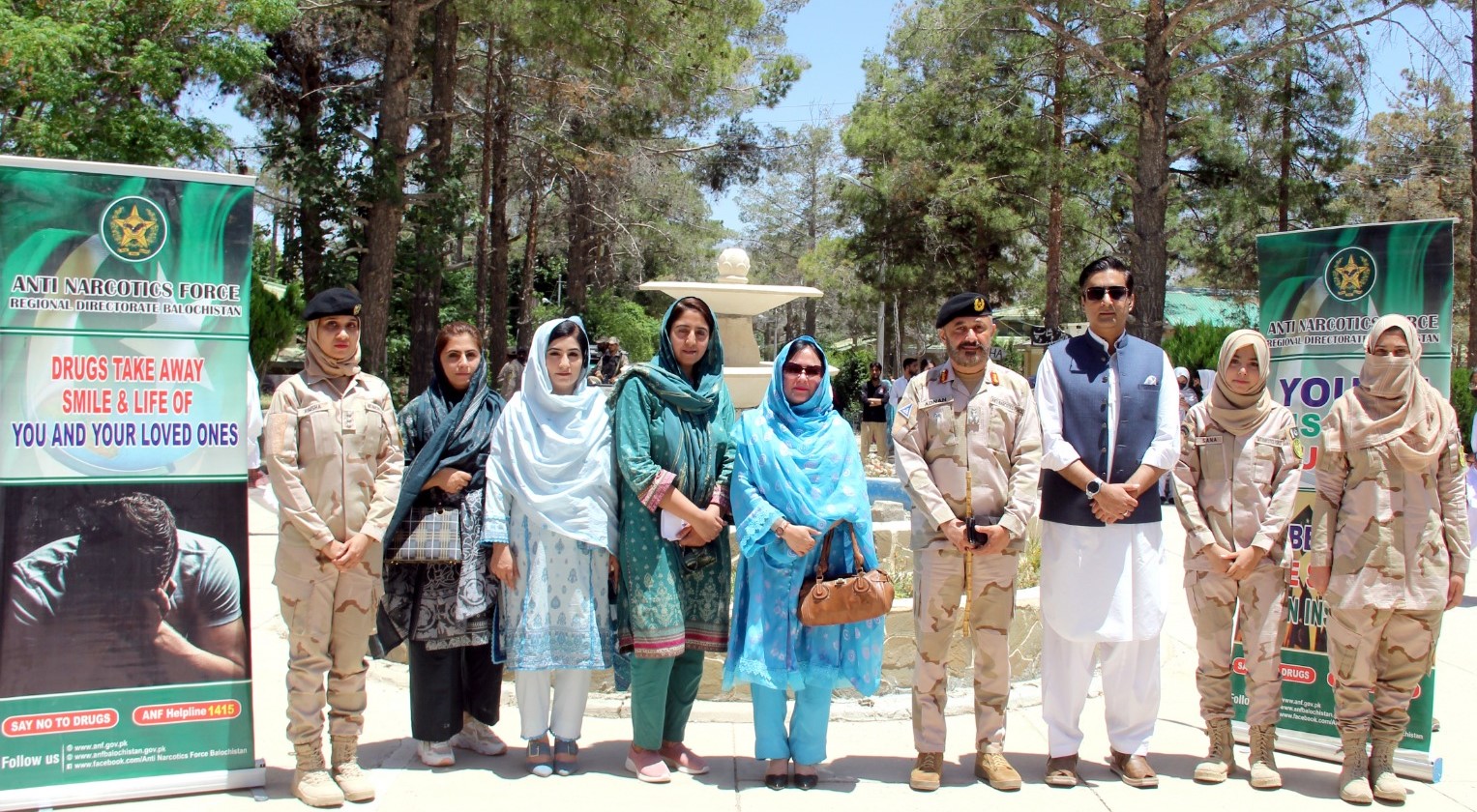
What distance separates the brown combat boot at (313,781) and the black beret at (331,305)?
4.89 feet

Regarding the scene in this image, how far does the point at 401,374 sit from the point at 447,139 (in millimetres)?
7408

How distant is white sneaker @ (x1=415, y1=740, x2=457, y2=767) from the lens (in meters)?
4.26

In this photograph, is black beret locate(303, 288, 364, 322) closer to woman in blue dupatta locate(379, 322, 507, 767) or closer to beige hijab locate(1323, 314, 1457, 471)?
woman in blue dupatta locate(379, 322, 507, 767)

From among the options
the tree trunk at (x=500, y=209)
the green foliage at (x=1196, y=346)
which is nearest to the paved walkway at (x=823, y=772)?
the tree trunk at (x=500, y=209)

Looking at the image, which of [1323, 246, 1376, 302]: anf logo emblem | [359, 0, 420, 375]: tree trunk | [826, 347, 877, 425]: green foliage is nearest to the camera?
[1323, 246, 1376, 302]: anf logo emblem

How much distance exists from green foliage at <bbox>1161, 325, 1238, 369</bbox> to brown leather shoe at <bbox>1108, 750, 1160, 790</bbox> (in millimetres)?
17516

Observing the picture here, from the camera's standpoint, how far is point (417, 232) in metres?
16.1

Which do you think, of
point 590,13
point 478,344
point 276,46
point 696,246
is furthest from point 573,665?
point 696,246

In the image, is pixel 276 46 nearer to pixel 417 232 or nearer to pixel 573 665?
pixel 417 232

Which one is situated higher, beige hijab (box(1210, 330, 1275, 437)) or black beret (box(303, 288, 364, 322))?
black beret (box(303, 288, 364, 322))

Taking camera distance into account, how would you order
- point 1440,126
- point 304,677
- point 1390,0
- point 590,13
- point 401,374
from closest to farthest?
point 304,677, point 590,13, point 1390,0, point 401,374, point 1440,126

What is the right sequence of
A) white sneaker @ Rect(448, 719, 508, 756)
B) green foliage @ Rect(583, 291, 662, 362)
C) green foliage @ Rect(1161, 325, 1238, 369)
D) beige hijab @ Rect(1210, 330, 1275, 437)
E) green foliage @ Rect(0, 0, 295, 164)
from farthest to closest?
green foliage @ Rect(583, 291, 662, 362) < green foliage @ Rect(1161, 325, 1238, 369) < green foliage @ Rect(0, 0, 295, 164) < white sneaker @ Rect(448, 719, 508, 756) < beige hijab @ Rect(1210, 330, 1275, 437)

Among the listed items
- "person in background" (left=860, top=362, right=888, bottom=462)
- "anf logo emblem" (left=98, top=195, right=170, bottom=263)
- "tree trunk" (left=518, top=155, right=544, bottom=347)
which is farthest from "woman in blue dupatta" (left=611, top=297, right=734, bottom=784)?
"tree trunk" (left=518, top=155, right=544, bottom=347)

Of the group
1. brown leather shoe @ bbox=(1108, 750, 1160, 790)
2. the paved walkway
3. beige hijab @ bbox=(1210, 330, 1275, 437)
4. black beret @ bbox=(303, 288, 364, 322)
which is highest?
black beret @ bbox=(303, 288, 364, 322)
